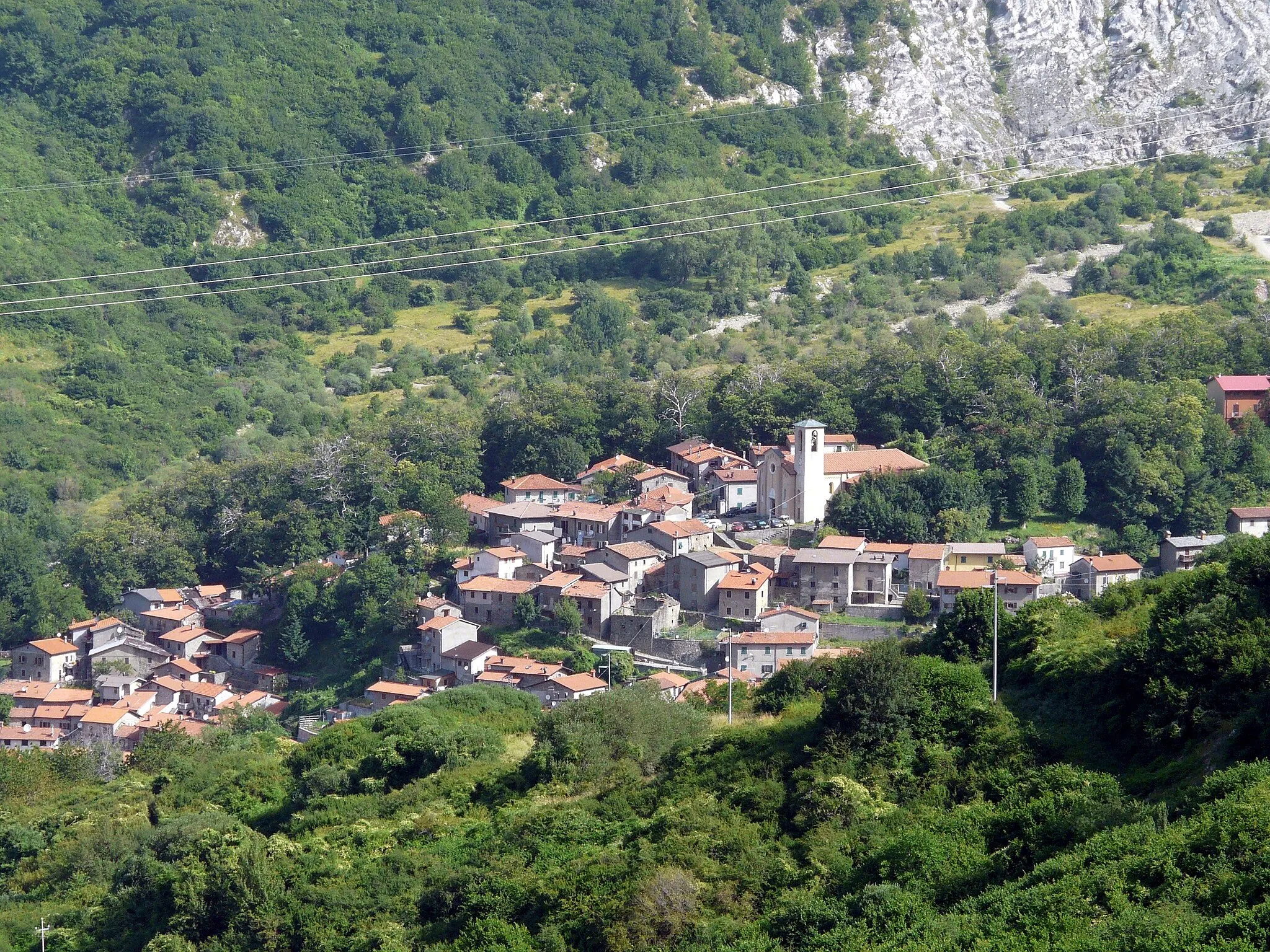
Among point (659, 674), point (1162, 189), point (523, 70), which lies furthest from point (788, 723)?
point (523, 70)

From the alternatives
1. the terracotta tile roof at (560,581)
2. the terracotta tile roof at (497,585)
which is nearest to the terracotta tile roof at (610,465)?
the terracotta tile roof at (497,585)

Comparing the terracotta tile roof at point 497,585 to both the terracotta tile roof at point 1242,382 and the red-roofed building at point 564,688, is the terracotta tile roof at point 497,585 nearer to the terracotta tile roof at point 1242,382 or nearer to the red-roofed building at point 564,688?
the red-roofed building at point 564,688

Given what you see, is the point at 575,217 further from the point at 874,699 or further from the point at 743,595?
the point at 874,699

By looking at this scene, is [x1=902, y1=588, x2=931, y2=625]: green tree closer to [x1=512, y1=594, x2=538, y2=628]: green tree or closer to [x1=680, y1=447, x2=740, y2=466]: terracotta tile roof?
[x1=512, y1=594, x2=538, y2=628]: green tree

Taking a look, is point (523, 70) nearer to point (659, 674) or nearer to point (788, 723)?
point (659, 674)

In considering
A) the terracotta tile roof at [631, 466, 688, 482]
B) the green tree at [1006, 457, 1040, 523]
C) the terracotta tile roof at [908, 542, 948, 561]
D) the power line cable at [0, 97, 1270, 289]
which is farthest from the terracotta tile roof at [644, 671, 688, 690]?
the power line cable at [0, 97, 1270, 289]
